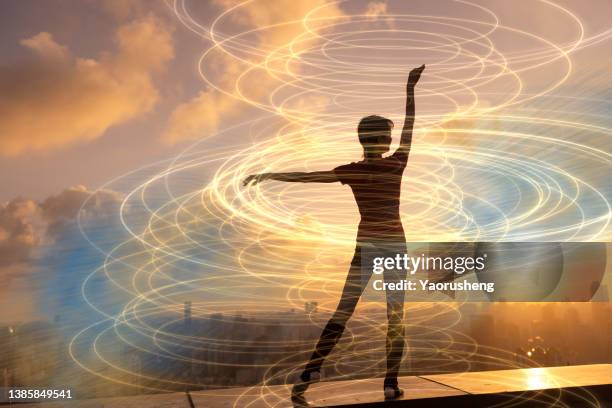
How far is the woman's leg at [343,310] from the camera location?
4.00m

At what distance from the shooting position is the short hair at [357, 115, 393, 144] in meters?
4.21

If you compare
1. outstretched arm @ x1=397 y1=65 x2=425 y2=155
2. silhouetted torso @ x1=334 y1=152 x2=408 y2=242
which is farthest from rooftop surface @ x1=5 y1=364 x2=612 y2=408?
outstretched arm @ x1=397 y1=65 x2=425 y2=155

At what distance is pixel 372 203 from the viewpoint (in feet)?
13.5

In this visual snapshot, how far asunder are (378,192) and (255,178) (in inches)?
33.3

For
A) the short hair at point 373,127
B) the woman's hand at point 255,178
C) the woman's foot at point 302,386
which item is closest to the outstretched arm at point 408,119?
the short hair at point 373,127

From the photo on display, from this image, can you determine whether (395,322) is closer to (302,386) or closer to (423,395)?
(423,395)

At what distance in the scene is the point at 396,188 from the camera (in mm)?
4191

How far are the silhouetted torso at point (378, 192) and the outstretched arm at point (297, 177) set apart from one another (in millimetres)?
70

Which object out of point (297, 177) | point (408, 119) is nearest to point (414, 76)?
point (408, 119)

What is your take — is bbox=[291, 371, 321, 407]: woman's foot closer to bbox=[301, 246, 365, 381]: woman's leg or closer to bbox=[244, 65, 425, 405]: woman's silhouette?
bbox=[244, 65, 425, 405]: woman's silhouette

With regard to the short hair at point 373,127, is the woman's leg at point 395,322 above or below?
below

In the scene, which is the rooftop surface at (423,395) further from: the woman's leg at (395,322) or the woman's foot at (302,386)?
the woman's leg at (395,322)

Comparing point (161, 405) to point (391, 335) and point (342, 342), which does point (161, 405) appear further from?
point (391, 335)

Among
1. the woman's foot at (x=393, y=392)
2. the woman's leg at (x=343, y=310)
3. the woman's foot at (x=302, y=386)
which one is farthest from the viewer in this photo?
the woman's foot at (x=393, y=392)
